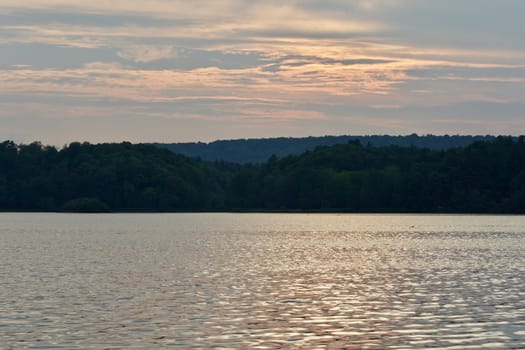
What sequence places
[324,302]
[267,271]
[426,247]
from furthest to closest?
[426,247] → [267,271] → [324,302]

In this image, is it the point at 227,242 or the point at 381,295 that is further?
the point at 227,242

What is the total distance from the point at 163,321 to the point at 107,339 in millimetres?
5548

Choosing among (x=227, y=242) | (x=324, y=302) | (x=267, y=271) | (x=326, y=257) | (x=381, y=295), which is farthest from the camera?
(x=227, y=242)

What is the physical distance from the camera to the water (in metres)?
40.5

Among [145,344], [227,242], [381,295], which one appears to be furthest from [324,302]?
[227,242]

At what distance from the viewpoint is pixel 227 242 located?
415 ft

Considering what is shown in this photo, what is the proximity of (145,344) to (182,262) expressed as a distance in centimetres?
4594

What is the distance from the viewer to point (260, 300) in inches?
2122

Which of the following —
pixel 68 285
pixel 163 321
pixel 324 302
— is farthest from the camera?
pixel 68 285

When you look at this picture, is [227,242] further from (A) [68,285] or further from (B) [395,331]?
(B) [395,331]

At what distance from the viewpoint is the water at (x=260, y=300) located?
4047 centimetres

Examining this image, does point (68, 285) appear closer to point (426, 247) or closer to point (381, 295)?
point (381, 295)

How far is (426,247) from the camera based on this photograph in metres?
113

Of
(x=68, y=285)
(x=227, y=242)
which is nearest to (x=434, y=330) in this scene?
(x=68, y=285)
